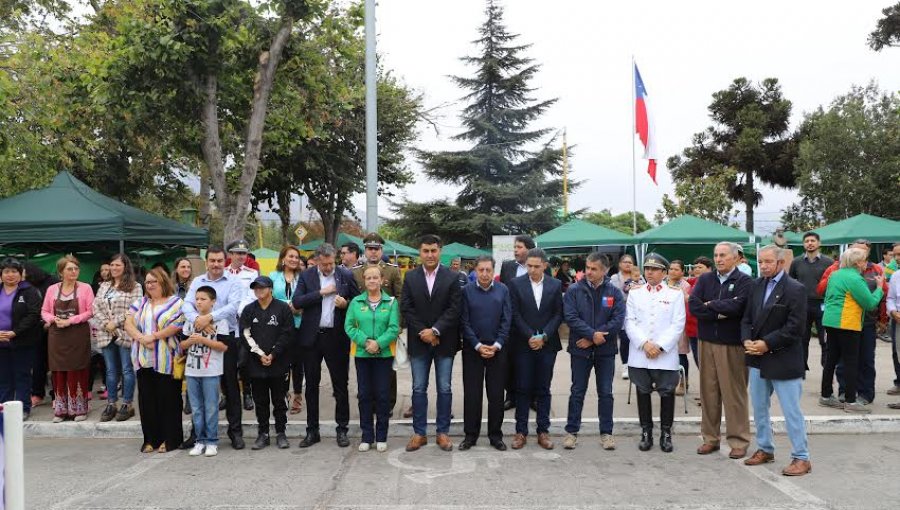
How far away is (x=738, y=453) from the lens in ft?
19.4

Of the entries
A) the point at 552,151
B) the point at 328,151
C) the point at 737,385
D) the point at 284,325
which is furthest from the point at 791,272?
the point at 552,151

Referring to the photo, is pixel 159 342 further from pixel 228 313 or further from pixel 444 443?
pixel 444 443

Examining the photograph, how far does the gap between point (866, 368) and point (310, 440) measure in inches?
237

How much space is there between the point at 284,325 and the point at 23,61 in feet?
33.9

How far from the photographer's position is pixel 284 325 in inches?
248

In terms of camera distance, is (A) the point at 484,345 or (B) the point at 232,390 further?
(B) the point at 232,390

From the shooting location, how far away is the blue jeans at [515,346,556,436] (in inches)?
250

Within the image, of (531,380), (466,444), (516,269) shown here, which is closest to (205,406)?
(466,444)

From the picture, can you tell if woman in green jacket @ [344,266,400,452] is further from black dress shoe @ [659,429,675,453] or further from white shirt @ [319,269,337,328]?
black dress shoe @ [659,429,675,453]

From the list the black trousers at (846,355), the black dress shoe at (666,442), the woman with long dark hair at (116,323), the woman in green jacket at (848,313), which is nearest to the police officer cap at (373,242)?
the woman with long dark hair at (116,323)

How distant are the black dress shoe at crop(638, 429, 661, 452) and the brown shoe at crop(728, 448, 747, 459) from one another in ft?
2.23

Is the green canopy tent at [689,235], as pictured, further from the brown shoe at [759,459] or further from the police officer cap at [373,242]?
the brown shoe at [759,459]

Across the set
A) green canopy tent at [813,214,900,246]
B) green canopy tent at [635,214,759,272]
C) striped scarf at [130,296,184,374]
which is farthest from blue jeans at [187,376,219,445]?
green canopy tent at [813,214,900,246]

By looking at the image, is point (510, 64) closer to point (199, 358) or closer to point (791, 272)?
point (791, 272)
